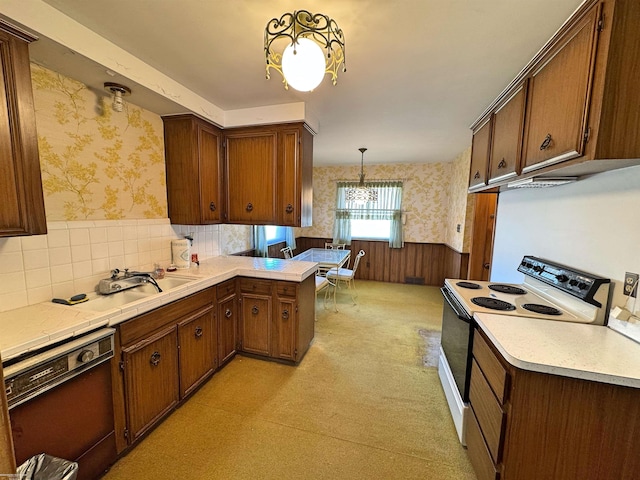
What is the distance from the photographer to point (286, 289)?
2.40m

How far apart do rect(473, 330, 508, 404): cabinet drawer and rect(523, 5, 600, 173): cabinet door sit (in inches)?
40.2

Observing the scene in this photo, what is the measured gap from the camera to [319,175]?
231 inches

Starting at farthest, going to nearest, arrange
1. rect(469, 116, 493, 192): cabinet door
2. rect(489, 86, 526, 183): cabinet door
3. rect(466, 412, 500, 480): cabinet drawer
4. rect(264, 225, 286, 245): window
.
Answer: rect(264, 225, 286, 245): window < rect(469, 116, 493, 192): cabinet door < rect(489, 86, 526, 183): cabinet door < rect(466, 412, 500, 480): cabinet drawer

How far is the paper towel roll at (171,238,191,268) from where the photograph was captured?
2438 millimetres

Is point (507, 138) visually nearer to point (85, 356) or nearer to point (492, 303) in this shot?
point (492, 303)

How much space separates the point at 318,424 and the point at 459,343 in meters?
1.13

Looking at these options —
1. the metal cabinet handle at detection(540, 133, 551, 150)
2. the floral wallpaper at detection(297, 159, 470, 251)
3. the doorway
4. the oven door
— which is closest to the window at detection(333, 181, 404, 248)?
the floral wallpaper at detection(297, 159, 470, 251)

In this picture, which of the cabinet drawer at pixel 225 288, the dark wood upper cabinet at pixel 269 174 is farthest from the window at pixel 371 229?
the cabinet drawer at pixel 225 288

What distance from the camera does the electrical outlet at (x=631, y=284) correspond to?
1275mm

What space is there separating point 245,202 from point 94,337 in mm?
1700

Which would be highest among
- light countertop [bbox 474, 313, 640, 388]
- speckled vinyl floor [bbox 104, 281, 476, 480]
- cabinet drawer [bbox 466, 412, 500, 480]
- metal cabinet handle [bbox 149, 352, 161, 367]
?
light countertop [bbox 474, 313, 640, 388]

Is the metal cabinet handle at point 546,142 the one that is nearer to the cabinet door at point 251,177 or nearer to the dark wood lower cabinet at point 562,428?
the dark wood lower cabinet at point 562,428

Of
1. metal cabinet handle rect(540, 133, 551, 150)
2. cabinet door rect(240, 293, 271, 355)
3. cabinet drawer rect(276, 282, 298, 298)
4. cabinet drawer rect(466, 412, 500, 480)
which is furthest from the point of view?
cabinet door rect(240, 293, 271, 355)

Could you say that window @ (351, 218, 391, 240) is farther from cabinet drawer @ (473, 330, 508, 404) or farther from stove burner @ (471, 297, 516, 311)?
cabinet drawer @ (473, 330, 508, 404)
